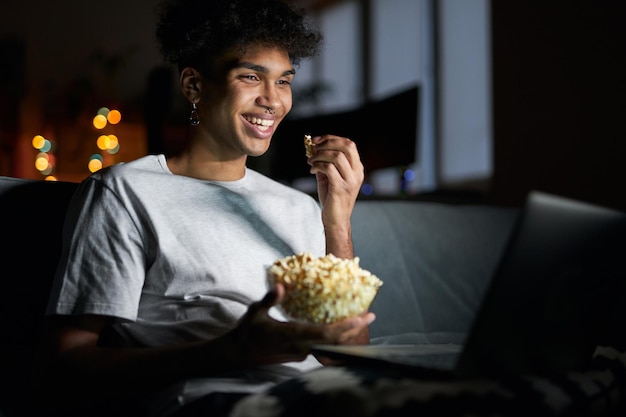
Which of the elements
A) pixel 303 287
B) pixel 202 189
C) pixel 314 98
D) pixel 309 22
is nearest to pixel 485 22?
pixel 314 98

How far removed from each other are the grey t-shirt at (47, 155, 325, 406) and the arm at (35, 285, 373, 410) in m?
0.05

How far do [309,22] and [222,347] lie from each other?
0.85m

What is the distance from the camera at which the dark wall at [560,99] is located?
10.2ft

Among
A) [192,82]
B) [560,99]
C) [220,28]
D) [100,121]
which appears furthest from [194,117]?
[100,121]

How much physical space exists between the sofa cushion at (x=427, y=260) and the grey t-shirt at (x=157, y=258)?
54 centimetres

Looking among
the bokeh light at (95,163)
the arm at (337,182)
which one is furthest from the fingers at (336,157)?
the bokeh light at (95,163)

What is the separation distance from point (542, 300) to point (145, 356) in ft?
1.90

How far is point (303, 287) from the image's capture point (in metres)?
0.96

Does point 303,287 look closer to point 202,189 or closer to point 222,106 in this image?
point 202,189

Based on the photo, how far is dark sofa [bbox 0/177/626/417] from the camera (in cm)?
83

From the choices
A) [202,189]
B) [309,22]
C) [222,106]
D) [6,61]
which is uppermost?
[6,61]

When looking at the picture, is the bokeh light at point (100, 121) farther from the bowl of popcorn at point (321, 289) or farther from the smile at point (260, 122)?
the bowl of popcorn at point (321, 289)

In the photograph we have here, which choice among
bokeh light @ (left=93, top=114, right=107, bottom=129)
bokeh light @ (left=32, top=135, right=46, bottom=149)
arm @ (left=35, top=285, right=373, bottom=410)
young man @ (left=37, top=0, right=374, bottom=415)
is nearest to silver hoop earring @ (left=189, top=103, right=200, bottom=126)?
young man @ (left=37, top=0, right=374, bottom=415)

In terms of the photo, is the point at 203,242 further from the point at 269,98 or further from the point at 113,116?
the point at 113,116
